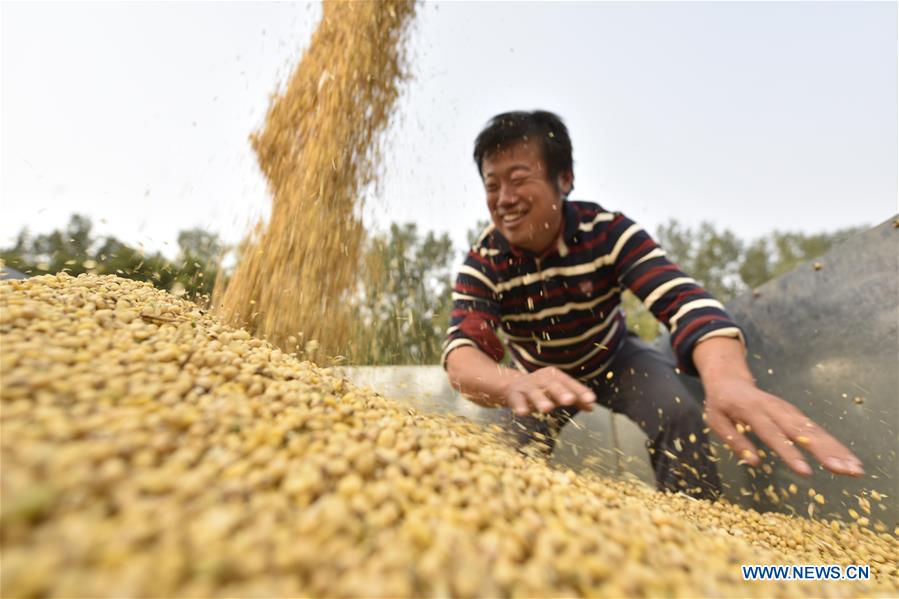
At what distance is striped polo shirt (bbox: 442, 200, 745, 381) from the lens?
2.36 meters

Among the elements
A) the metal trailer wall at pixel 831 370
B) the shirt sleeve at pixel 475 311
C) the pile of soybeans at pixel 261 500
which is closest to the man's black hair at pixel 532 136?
the shirt sleeve at pixel 475 311

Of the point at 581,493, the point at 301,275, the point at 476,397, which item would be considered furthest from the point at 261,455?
the point at 301,275

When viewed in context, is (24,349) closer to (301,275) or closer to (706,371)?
(301,275)

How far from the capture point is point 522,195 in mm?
2465

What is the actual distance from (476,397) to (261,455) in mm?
1384

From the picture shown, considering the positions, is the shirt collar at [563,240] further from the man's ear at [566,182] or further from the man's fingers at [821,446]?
the man's fingers at [821,446]

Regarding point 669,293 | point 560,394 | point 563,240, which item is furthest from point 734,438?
point 563,240

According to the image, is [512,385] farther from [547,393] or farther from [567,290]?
[567,290]

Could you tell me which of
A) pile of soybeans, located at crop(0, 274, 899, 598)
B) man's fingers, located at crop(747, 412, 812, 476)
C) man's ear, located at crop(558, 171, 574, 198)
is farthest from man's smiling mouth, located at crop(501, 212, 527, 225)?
pile of soybeans, located at crop(0, 274, 899, 598)

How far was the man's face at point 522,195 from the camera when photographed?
2.47 metres

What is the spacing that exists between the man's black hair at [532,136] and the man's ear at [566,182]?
0.02 metres

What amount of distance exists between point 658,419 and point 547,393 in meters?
1.13

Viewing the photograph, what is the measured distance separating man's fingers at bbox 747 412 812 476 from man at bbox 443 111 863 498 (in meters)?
0.22

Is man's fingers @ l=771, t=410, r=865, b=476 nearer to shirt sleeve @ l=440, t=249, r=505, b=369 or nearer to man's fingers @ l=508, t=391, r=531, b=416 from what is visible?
man's fingers @ l=508, t=391, r=531, b=416
